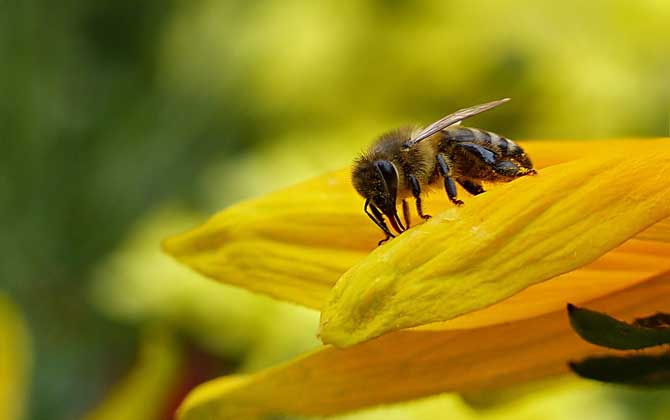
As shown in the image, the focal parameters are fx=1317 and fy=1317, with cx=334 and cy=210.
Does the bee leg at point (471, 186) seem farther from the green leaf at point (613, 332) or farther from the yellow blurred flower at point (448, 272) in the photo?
the green leaf at point (613, 332)

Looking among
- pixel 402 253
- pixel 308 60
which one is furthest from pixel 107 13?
pixel 402 253

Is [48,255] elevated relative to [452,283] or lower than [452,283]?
lower

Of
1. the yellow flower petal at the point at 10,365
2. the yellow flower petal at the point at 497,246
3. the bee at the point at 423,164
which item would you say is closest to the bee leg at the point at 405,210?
the bee at the point at 423,164

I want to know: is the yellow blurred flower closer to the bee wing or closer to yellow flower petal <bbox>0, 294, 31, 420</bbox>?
the bee wing

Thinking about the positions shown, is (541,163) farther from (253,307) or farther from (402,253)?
(253,307)

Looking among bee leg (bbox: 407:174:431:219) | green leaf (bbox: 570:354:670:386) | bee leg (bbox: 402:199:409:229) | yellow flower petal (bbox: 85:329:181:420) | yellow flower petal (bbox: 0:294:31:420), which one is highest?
bee leg (bbox: 407:174:431:219)

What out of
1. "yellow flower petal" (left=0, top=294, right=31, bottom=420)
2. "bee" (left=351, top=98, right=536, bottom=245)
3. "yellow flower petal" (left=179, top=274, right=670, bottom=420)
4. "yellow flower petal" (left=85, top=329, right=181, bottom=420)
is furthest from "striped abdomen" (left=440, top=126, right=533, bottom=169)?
"yellow flower petal" (left=85, top=329, right=181, bottom=420)

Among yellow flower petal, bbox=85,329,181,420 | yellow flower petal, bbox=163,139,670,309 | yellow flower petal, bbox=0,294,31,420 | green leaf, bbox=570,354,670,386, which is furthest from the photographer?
yellow flower petal, bbox=85,329,181,420
